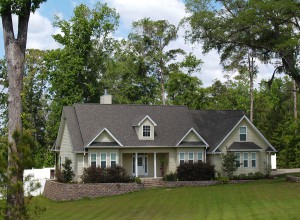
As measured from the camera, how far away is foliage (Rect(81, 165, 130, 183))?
3447 centimetres

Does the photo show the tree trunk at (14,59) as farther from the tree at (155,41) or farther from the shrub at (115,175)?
the tree at (155,41)

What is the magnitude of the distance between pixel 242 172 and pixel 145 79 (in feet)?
67.4

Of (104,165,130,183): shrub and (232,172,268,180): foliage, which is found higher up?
(104,165,130,183): shrub

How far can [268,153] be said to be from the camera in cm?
4144

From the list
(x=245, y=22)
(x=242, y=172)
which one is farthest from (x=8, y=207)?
(x=242, y=172)

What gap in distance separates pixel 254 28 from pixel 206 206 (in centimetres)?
1448

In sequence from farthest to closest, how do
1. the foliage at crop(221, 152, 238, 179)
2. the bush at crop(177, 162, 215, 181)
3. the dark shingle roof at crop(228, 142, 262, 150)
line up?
the dark shingle roof at crop(228, 142, 262, 150) < the foliage at crop(221, 152, 238, 179) < the bush at crop(177, 162, 215, 181)

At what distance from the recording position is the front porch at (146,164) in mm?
39594

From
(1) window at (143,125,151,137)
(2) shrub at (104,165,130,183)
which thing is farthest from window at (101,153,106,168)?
(1) window at (143,125,151,137)

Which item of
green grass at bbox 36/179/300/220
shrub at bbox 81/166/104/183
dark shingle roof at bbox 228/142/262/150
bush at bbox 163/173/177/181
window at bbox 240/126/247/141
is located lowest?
green grass at bbox 36/179/300/220

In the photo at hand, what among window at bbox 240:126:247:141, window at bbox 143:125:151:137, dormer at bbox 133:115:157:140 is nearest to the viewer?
dormer at bbox 133:115:157:140

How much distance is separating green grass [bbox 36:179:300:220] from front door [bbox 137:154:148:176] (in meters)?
8.25

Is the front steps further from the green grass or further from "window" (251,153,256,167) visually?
"window" (251,153,256,167)

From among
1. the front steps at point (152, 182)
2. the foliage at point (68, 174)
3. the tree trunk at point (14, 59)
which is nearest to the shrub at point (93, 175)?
the foliage at point (68, 174)
